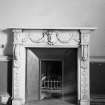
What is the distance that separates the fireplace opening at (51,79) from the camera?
466 cm

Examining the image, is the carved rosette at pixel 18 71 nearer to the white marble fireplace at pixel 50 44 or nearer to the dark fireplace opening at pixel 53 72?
the white marble fireplace at pixel 50 44

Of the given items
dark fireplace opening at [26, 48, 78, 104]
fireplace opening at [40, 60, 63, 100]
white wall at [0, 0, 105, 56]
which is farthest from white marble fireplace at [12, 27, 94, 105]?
fireplace opening at [40, 60, 63, 100]

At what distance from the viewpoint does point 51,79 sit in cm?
469

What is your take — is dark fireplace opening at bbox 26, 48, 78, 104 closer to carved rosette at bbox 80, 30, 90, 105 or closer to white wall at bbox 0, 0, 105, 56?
carved rosette at bbox 80, 30, 90, 105

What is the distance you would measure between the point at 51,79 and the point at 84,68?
0.86 m

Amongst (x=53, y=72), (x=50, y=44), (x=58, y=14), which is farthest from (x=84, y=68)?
(x=58, y=14)

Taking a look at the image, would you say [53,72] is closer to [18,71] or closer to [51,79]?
[51,79]

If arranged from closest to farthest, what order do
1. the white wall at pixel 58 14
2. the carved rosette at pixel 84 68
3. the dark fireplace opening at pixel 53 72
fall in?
the carved rosette at pixel 84 68 < the dark fireplace opening at pixel 53 72 < the white wall at pixel 58 14

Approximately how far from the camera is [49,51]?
4.61m

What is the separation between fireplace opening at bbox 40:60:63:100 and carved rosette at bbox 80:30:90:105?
536 millimetres

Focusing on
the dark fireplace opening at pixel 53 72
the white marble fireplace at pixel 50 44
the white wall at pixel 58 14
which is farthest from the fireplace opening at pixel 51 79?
the white wall at pixel 58 14

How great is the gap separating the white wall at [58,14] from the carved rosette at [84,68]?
0.41m

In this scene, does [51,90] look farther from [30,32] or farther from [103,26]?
[103,26]

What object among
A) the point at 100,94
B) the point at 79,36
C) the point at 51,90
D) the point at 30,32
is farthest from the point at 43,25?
the point at 100,94
